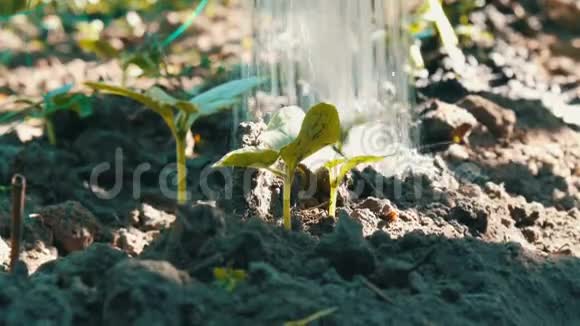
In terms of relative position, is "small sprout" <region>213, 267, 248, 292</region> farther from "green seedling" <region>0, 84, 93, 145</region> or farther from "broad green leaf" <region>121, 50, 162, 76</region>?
"broad green leaf" <region>121, 50, 162, 76</region>

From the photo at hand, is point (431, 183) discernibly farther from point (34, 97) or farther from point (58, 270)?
point (34, 97)

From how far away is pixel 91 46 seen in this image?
407 cm

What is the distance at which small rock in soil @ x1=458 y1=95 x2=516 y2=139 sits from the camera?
153 inches

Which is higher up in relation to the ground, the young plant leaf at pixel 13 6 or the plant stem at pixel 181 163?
the young plant leaf at pixel 13 6

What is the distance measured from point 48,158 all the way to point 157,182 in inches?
14.4

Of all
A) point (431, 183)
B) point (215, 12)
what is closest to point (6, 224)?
point (431, 183)

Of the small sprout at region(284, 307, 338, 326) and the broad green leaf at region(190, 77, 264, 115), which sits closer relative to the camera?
the small sprout at region(284, 307, 338, 326)

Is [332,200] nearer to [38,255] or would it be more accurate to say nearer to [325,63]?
[325,63]

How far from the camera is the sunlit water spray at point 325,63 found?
10.1 ft

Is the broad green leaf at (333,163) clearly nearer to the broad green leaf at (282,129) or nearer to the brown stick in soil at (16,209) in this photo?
the broad green leaf at (282,129)

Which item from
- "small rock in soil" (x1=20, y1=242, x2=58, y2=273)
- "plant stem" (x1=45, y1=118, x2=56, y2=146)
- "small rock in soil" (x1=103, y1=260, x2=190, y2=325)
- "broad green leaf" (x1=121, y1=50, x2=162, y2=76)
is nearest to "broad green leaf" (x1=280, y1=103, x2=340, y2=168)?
"small rock in soil" (x1=103, y1=260, x2=190, y2=325)

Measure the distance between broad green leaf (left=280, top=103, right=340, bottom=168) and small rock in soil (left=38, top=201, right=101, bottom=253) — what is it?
839 mm

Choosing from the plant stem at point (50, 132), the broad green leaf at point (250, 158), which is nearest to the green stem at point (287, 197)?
the broad green leaf at point (250, 158)

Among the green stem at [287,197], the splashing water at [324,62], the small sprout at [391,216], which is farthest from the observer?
the splashing water at [324,62]
